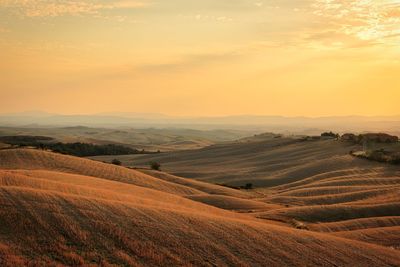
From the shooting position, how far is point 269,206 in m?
35.2

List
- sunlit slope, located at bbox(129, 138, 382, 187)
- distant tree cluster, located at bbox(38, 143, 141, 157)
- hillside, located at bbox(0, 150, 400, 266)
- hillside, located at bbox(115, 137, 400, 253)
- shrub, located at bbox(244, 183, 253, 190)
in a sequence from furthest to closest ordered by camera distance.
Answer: distant tree cluster, located at bbox(38, 143, 141, 157)
sunlit slope, located at bbox(129, 138, 382, 187)
shrub, located at bbox(244, 183, 253, 190)
hillside, located at bbox(115, 137, 400, 253)
hillside, located at bbox(0, 150, 400, 266)

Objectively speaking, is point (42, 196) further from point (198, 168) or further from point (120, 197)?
point (198, 168)

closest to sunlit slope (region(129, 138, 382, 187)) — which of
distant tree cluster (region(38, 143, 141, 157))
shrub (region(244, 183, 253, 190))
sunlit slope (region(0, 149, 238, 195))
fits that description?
shrub (region(244, 183, 253, 190))

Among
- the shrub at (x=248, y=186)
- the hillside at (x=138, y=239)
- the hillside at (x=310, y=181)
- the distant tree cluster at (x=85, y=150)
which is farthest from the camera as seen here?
the distant tree cluster at (x=85, y=150)

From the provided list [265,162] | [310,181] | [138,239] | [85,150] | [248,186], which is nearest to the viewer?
[138,239]

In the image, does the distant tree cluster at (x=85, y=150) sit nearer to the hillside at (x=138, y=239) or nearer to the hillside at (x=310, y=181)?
the hillside at (x=310, y=181)

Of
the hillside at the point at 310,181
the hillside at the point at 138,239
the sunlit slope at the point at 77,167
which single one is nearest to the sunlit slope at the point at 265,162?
the hillside at the point at 310,181

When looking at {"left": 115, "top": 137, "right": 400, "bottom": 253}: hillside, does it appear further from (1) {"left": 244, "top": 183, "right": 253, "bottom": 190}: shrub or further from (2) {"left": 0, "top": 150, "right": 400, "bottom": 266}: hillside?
(2) {"left": 0, "top": 150, "right": 400, "bottom": 266}: hillside

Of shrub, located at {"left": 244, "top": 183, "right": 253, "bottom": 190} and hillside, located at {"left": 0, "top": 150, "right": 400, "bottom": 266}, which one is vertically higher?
hillside, located at {"left": 0, "top": 150, "right": 400, "bottom": 266}

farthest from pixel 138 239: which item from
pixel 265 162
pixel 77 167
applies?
pixel 265 162

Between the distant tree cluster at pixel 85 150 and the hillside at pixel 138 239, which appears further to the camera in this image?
the distant tree cluster at pixel 85 150

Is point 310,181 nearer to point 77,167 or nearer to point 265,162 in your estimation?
point 265,162

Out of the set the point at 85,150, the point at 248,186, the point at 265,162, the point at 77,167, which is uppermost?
the point at 77,167

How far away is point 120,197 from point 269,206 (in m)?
15.7
